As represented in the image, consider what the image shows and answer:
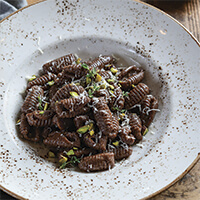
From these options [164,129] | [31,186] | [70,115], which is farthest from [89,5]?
[31,186]

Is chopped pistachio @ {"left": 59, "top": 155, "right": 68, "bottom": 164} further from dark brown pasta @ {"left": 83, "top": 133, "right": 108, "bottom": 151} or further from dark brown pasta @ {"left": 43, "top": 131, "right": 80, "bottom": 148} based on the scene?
dark brown pasta @ {"left": 83, "top": 133, "right": 108, "bottom": 151}

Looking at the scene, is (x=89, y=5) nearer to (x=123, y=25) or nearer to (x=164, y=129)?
(x=123, y=25)

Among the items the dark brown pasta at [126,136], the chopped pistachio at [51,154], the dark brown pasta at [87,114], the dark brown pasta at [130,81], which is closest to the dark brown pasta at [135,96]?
the dark brown pasta at [87,114]

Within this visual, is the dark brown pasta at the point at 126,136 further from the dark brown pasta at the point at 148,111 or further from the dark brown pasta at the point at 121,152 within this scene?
the dark brown pasta at the point at 148,111

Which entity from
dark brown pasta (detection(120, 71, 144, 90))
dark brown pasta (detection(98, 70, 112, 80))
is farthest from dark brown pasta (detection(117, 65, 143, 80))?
dark brown pasta (detection(98, 70, 112, 80))

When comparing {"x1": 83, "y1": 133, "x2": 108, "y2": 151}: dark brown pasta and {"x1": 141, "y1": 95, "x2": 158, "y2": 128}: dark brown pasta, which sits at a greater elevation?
{"x1": 141, "y1": 95, "x2": 158, "y2": 128}: dark brown pasta

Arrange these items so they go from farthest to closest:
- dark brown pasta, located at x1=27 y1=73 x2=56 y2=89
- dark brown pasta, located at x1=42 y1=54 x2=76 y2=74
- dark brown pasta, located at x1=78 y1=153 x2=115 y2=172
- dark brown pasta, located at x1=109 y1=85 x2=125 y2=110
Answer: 1. dark brown pasta, located at x1=42 y1=54 x2=76 y2=74
2. dark brown pasta, located at x1=27 y1=73 x2=56 y2=89
3. dark brown pasta, located at x1=109 y1=85 x2=125 y2=110
4. dark brown pasta, located at x1=78 y1=153 x2=115 y2=172

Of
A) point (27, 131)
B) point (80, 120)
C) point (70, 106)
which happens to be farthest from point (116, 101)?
point (27, 131)

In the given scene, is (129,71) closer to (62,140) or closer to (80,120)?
(80,120)
